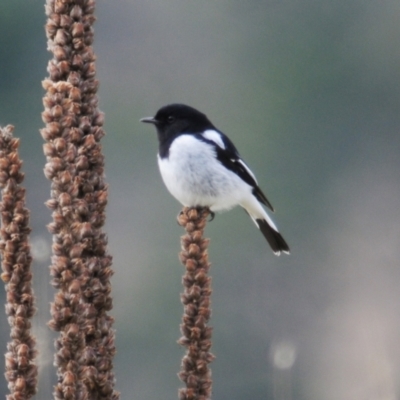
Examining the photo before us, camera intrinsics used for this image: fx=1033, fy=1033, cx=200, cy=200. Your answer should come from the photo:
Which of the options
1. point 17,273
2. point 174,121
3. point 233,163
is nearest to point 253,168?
point 233,163

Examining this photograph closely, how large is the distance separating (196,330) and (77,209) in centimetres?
52

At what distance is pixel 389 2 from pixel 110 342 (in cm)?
2748

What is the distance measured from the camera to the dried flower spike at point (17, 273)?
2420 mm

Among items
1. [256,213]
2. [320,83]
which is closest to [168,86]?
[320,83]

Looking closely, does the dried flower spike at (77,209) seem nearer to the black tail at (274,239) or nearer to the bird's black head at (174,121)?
the bird's black head at (174,121)

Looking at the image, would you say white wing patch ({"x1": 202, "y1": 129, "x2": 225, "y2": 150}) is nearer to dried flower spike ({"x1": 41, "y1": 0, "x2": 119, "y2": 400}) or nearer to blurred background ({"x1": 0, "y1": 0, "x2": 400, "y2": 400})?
dried flower spike ({"x1": 41, "y1": 0, "x2": 119, "y2": 400})

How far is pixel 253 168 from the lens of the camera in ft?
64.0

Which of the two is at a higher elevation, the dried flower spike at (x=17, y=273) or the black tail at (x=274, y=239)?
the black tail at (x=274, y=239)

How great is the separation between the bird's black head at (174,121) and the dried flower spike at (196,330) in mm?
3297

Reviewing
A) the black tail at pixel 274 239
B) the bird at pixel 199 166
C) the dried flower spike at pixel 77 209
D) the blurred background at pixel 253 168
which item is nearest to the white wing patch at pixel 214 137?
the bird at pixel 199 166

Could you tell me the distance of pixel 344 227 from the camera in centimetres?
2067

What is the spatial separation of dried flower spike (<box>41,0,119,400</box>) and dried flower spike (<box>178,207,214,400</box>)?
250 mm

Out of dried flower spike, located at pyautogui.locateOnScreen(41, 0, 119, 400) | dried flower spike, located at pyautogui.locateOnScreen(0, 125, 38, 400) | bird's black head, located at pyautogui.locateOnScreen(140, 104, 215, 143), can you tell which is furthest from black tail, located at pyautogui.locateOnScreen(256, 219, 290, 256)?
dried flower spike, located at pyautogui.locateOnScreen(0, 125, 38, 400)

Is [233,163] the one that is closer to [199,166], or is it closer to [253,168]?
[199,166]
